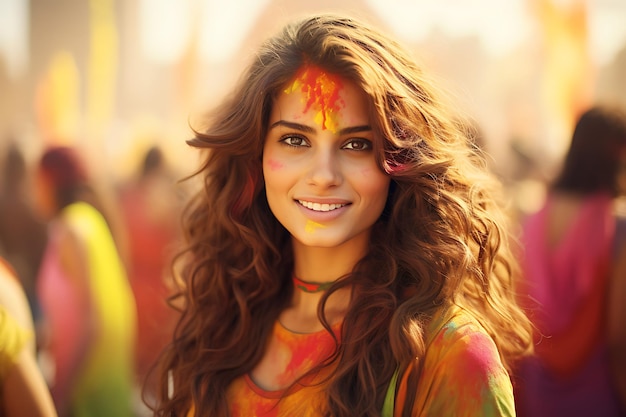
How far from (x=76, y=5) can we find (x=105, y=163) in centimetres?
148

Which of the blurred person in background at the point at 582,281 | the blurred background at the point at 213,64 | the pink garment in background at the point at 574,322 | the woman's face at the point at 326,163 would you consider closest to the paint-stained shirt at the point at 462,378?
the woman's face at the point at 326,163

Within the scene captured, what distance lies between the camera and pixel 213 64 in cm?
586

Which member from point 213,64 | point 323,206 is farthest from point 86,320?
point 213,64

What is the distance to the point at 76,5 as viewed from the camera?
611 cm

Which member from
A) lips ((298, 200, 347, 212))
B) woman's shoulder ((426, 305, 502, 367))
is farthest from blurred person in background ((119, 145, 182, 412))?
woman's shoulder ((426, 305, 502, 367))

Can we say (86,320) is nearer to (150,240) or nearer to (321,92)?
(150,240)

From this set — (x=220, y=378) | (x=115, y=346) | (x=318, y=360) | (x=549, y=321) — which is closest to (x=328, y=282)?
(x=318, y=360)

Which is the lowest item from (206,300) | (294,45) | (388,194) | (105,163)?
(105,163)

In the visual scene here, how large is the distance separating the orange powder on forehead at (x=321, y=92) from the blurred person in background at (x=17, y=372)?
3.37 ft

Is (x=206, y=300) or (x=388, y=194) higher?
(x=388, y=194)

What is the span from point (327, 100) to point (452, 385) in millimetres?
745

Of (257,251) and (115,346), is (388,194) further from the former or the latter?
(115,346)

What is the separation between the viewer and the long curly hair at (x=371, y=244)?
1601mm

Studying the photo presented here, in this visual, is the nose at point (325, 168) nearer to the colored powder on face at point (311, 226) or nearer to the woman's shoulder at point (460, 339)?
the colored powder on face at point (311, 226)
